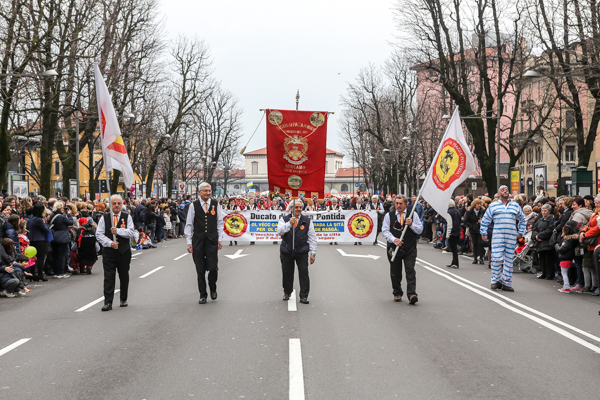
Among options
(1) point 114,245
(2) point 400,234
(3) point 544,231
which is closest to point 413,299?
(2) point 400,234

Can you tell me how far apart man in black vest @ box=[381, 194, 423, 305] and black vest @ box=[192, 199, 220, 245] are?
2710 millimetres

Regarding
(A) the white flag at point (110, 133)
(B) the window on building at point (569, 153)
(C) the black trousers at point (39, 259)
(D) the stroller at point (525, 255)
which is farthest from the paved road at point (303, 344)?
(B) the window on building at point (569, 153)

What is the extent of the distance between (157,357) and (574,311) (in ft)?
21.0

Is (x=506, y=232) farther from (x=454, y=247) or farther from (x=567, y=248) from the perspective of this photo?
(x=454, y=247)

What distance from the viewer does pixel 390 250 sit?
10.8 m

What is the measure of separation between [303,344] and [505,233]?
20.1 ft

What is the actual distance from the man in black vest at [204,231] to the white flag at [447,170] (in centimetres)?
345

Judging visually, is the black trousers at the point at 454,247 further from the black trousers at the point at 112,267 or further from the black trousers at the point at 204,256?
the black trousers at the point at 112,267

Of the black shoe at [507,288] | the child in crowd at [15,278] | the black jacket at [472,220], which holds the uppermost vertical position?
the black jacket at [472,220]

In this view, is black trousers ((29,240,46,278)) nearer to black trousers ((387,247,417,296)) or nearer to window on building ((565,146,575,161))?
black trousers ((387,247,417,296))

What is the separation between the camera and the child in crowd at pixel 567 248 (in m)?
12.4

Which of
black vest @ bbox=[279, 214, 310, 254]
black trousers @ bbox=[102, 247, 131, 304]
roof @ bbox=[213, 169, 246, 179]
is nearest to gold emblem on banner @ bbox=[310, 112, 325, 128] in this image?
black vest @ bbox=[279, 214, 310, 254]

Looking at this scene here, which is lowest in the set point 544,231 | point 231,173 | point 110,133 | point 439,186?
→ point 544,231

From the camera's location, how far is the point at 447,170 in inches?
432
